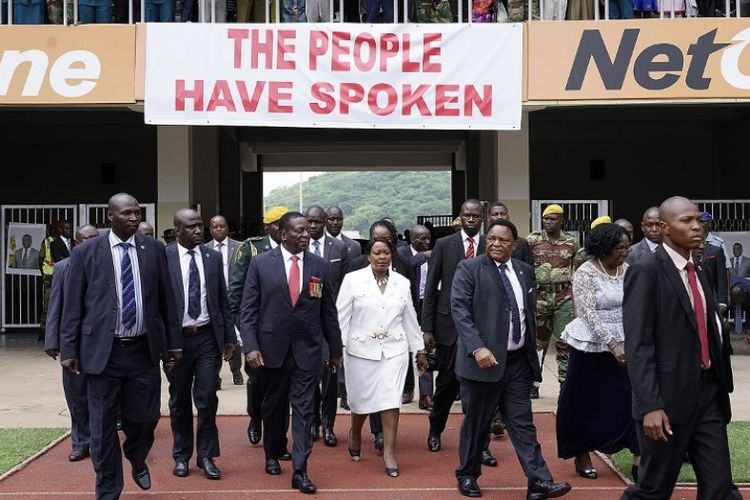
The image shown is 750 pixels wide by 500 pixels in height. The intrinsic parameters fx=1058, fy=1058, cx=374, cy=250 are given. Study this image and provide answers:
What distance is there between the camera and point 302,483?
6699mm

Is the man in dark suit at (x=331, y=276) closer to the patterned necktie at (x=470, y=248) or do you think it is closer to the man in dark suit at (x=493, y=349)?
the patterned necktie at (x=470, y=248)

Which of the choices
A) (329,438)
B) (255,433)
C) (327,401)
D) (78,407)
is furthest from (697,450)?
(78,407)

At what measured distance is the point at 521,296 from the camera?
675 cm

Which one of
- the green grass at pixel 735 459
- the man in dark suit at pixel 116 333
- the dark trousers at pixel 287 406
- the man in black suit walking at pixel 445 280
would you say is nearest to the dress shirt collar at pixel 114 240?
the man in dark suit at pixel 116 333

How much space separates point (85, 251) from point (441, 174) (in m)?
72.0

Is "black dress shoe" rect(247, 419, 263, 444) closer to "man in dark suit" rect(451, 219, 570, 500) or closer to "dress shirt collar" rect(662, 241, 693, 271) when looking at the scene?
"man in dark suit" rect(451, 219, 570, 500)

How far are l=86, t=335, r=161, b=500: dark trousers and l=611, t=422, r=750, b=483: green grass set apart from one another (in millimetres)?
3180

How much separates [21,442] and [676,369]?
17.9 feet

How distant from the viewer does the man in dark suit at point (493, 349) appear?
6484mm

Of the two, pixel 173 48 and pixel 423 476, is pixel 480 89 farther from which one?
pixel 423 476

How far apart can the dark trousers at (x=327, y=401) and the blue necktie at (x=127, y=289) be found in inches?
Answer: 93.5

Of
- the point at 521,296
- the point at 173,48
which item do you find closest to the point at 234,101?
the point at 173,48

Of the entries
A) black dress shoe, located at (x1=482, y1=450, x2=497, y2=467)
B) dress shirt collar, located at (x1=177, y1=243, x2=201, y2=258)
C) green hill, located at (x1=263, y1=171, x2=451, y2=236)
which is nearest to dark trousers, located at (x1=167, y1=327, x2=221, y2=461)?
dress shirt collar, located at (x1=177, y1=243, x2=201, y2=258)

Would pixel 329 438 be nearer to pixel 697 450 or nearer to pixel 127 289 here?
pixel 127 289
